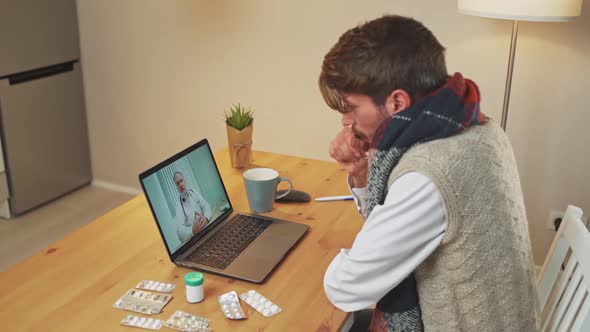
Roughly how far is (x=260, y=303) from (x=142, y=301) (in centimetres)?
24

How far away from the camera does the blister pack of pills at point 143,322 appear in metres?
1.12

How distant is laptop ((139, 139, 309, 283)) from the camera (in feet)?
4.39

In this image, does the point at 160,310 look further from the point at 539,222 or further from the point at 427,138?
the point at 539,222

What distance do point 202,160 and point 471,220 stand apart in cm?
75

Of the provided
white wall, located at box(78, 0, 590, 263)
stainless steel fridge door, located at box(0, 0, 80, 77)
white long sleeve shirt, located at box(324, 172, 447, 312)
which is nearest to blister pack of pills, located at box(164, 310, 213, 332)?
white long sleeve shirt, located at box(324, 172, 447, 312)

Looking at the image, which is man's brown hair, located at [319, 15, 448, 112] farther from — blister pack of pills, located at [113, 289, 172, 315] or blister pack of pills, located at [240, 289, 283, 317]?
blister pack of pills, located at [113, 289, 172, 315]

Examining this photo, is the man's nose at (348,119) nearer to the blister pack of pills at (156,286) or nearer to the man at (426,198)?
the man at (426,198)

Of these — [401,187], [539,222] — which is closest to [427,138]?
[401,187]

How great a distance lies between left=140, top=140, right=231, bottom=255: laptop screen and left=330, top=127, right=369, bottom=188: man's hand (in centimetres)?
34

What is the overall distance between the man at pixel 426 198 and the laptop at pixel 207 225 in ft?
0.87

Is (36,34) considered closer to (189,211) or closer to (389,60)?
(189,211)

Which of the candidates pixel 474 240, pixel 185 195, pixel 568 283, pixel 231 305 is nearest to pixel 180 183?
pixel 185 195

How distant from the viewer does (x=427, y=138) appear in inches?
43.6

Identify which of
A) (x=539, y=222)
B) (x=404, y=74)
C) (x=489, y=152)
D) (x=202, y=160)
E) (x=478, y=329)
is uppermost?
(x=404, y=74)
